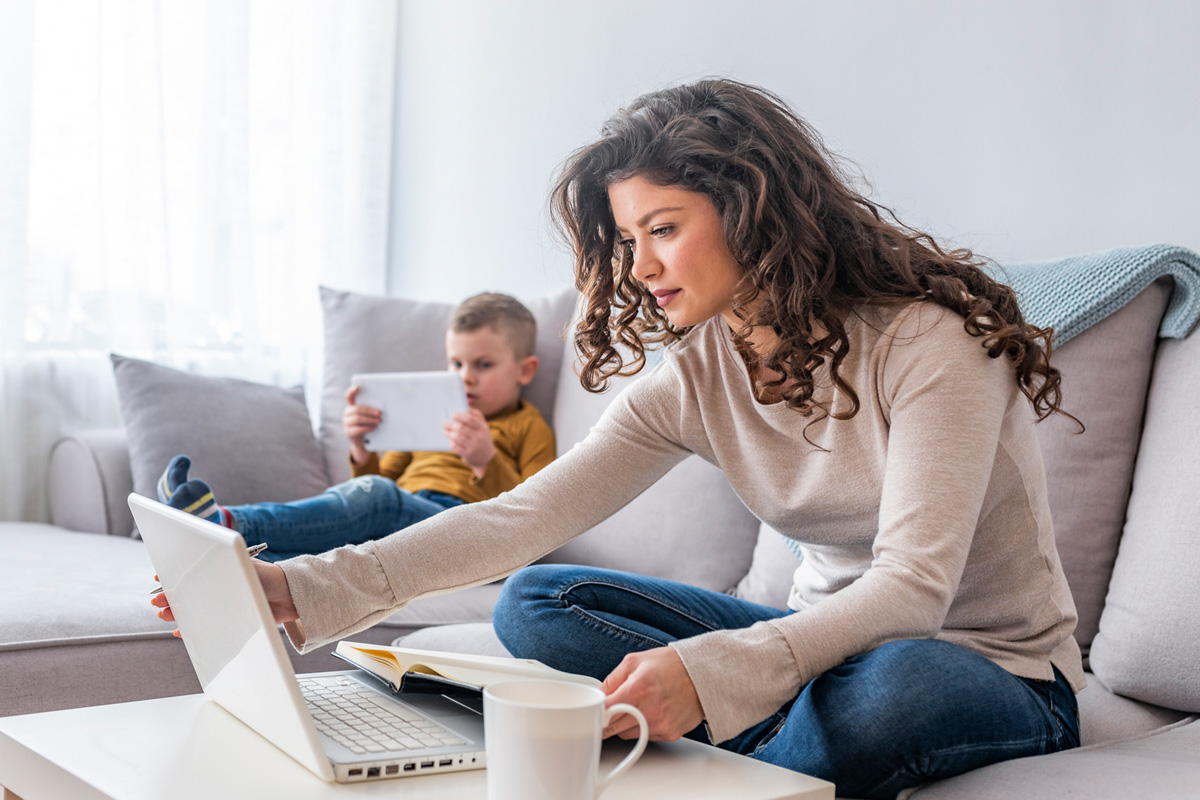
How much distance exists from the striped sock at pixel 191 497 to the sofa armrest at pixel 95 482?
35cm

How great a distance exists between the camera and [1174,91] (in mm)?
1438

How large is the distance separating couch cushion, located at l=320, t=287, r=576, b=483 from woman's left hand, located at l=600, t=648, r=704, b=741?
139cm

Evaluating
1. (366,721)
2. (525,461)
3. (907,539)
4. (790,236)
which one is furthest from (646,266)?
(525,461)

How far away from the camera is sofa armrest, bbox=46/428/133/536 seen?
1.93 m

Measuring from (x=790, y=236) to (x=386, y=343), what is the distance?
136 cm

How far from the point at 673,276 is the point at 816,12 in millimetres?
1036

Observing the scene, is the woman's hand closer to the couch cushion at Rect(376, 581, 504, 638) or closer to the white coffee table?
the white coffee table

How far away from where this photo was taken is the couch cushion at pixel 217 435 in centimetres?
185

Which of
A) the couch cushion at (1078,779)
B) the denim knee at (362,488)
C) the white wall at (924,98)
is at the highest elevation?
the white wall at (924,98)

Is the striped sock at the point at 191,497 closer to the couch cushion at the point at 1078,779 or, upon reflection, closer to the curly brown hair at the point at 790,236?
the curly brown hair at the point at 790,236

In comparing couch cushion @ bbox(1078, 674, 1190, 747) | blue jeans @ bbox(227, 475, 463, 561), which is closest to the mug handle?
couch cushion @ bbox(1078, 674, 1190, 747)

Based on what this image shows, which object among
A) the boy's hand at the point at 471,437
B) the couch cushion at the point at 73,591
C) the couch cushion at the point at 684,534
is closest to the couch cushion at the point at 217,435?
the couch cushion at the point at 73,591

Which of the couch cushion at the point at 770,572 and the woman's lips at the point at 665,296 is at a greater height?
the woman's lips at the point at 665,296

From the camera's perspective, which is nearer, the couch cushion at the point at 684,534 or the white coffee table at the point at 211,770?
the white coffee table at the point at 211,770
